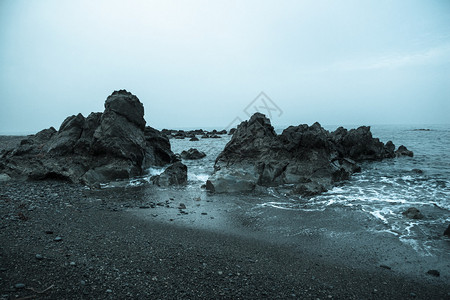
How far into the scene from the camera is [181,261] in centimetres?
745

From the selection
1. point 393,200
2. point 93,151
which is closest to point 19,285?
point 393,200

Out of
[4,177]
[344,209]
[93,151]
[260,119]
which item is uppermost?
[260,119]

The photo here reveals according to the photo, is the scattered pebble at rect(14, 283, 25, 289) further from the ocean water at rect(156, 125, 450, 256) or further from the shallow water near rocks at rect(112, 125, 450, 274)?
the ocean water at rect(156, 125, 450, 256)

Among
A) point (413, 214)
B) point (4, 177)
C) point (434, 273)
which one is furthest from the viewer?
point (4, 177)

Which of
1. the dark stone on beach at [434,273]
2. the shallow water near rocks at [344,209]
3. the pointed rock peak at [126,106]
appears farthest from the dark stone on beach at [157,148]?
the dark stone on beach at [434,273]

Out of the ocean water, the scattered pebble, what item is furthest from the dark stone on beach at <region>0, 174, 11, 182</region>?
the scattered pebble

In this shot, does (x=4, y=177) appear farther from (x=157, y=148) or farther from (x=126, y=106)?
(x=157, y=148)

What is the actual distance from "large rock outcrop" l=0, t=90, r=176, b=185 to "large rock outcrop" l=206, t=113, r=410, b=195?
8.41 metres

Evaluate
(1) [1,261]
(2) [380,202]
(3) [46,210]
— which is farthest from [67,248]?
(2) [380,202]

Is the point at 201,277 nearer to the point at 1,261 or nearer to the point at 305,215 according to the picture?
the point at 1,261

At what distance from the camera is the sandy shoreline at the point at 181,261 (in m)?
6.02

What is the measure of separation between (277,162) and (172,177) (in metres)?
9.10

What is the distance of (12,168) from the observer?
767 inches

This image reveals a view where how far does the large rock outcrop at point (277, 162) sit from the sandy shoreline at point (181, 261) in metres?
5.82
